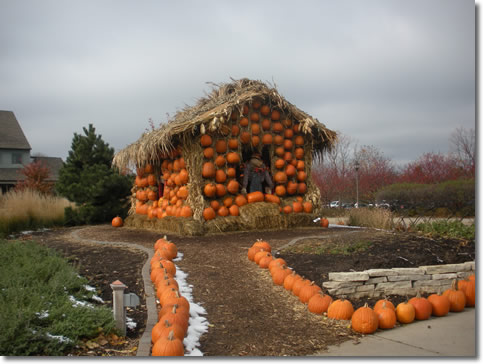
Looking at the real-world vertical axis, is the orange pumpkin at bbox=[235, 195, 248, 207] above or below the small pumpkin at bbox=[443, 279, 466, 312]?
above

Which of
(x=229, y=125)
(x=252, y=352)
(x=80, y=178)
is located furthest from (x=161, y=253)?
(x=80, y=178)

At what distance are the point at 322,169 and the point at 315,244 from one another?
10831 millimetres

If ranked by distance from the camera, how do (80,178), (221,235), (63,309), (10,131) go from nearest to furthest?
(63,309) < (10,131) < (221,235) < (80,178)

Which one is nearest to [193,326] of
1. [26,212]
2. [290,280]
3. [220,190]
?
[290,280]

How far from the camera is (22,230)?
1216cm

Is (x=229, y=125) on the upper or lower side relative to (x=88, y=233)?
upper

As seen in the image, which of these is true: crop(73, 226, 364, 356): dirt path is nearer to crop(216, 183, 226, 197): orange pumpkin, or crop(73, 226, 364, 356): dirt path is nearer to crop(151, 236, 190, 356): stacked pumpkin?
crop(151, 236, 190, 356): stacked pumpkin

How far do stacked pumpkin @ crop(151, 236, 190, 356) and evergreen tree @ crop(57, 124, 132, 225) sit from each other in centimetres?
945

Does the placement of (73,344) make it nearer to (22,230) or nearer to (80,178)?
(22,230)

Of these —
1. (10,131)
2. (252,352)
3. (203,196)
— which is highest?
(10,131)

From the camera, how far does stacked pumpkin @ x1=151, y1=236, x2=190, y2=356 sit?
326 cm

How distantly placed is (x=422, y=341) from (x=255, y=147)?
325 inches

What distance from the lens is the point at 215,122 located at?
9867mm

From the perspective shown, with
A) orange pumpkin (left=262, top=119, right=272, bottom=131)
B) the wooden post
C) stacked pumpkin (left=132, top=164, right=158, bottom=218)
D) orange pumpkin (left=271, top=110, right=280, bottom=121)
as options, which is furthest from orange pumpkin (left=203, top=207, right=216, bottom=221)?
the wooden post
